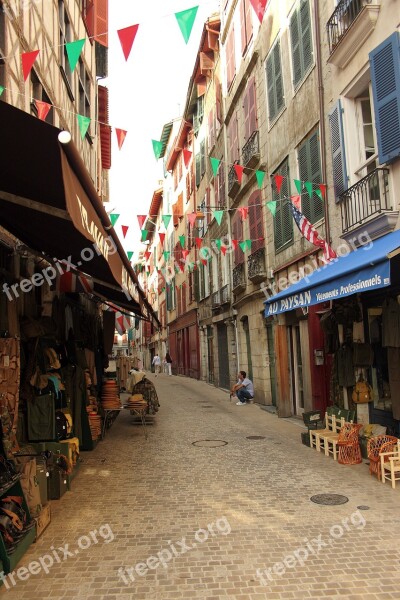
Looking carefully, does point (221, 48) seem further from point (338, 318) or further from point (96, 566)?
point (96, 566)

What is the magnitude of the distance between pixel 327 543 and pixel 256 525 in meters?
0.79

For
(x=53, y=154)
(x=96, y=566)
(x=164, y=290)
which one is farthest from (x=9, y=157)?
(x=164, y=290)

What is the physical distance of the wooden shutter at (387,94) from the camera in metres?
7.25

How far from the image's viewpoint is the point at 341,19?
8.94 meters

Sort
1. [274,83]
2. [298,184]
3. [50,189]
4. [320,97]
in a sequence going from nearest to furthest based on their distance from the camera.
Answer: [50,189]
[320,97]
[298,184]
[274,83]

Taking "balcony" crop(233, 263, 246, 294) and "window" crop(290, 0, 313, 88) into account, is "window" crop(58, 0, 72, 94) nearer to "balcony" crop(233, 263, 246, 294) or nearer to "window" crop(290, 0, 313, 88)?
"window" crop(290, 0, 313, 88)

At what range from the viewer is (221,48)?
19.4 metres

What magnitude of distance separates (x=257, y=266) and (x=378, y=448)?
8.52 metres

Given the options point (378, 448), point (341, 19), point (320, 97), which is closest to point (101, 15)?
point (320, 97)

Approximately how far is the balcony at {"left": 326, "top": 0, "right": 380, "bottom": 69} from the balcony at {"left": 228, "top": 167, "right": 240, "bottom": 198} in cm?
720

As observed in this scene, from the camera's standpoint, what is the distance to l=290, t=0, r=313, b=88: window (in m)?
10.5

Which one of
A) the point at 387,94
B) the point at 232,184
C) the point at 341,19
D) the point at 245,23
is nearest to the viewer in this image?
the point at 387,94

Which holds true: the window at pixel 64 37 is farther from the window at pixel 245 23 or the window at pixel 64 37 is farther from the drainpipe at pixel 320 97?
the window at pixel 245 23

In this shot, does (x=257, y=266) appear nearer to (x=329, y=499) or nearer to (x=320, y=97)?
(x=320, y=97)
